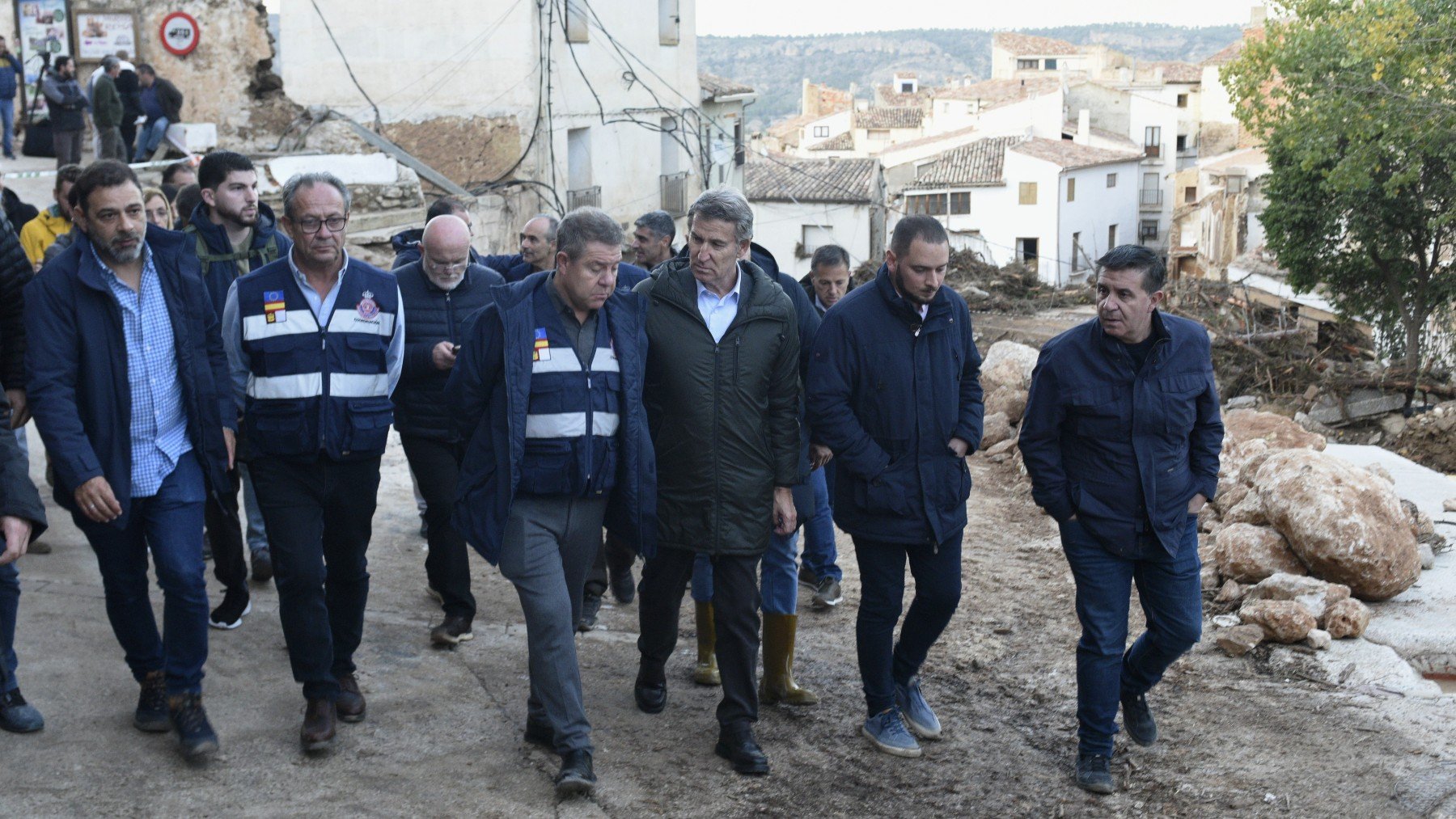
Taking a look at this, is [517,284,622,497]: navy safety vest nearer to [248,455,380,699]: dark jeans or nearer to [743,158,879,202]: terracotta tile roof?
[248,455,380,699]: dark jeans

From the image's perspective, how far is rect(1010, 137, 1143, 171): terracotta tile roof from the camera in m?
49.6

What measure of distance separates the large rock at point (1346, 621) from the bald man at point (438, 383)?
3.67 metres

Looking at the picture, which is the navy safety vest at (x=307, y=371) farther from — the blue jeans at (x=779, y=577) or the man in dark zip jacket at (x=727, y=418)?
the blue jeans at (x=779, y=577)

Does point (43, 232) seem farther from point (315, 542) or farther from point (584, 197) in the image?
point (584, 197)

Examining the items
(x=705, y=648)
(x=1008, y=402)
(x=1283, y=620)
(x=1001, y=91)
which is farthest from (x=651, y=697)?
(x=1001, y=91)

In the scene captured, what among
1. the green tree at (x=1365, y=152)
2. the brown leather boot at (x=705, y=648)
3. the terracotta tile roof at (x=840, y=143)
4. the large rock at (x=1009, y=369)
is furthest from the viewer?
the terracotta tile roof at (x=840, y=143)

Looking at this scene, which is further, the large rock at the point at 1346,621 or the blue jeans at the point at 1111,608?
the large rock at the point at 1346,621

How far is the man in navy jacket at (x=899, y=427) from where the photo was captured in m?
4.24

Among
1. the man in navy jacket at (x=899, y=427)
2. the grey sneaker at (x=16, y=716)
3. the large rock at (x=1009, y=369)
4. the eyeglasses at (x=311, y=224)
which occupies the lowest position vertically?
the grey sneaker at (x=16, y=716)

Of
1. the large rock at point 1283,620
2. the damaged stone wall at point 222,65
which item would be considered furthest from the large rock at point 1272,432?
the damaged stone wall at point 222,65

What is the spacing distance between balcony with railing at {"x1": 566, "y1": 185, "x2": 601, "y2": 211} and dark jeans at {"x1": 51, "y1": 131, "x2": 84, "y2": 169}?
833 centimetres

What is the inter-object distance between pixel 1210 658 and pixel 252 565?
→ 423 cm

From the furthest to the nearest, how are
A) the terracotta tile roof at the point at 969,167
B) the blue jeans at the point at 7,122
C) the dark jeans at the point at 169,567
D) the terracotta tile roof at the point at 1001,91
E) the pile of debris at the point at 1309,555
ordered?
1. the terracotta tile roof at the point at 1001,91
2. the terracotta tile roof at the point at 969,167
3. the blue jeans at the point at 7,122
4. the pile of debris at the point at 1309,555
5. the dark jeans at the point at 169,567

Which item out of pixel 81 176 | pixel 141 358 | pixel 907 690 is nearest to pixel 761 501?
pixel 907 690
